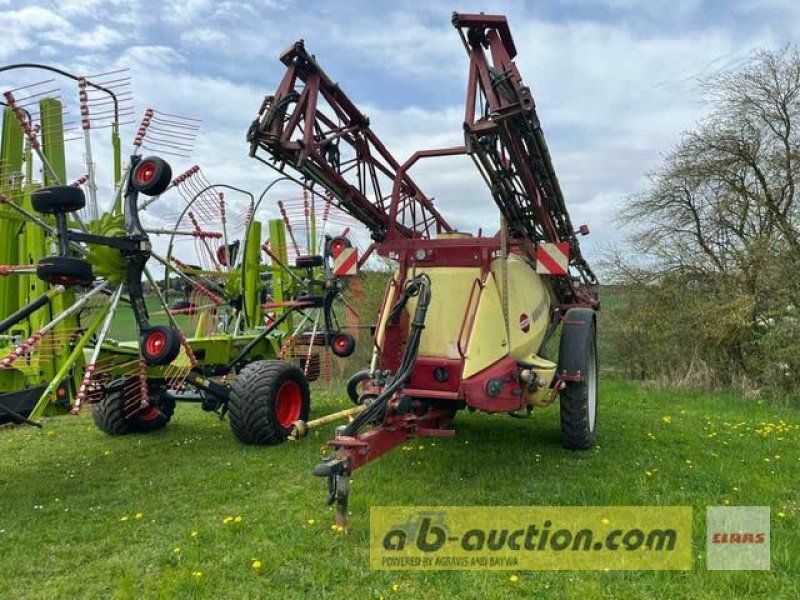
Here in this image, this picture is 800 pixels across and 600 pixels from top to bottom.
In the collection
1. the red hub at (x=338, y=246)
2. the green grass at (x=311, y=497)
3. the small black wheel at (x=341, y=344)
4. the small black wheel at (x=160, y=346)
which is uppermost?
the red hub at (x=338, y=246)

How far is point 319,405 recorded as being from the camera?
29.4 ft

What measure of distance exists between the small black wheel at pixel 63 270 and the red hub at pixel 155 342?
0.81 metres

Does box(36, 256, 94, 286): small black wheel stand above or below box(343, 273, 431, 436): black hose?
above

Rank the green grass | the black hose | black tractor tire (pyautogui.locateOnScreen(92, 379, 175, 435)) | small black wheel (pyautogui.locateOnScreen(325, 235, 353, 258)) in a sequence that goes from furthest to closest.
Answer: small black wheel (pyautogui.locateOnScreen(325, 235, 353, 258))
black tractor tire (pyautogui.locateOnScreen(92, 379, 175, 435))
the black hose
the green grass

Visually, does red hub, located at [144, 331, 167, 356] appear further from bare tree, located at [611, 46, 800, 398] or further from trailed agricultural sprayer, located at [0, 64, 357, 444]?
bare tree, located at [611, 46, 800, 398]

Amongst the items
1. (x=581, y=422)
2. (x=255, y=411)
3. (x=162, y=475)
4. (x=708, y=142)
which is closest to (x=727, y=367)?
(x=708, y=142)

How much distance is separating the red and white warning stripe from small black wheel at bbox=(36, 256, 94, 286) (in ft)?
11.0

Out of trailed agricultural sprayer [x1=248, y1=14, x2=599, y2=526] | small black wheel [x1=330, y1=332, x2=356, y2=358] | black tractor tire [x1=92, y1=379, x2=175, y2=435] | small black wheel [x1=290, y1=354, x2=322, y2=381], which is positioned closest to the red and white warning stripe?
trailed agricultural sprayer [x1=248, y1=14, x2=599, y2=526]

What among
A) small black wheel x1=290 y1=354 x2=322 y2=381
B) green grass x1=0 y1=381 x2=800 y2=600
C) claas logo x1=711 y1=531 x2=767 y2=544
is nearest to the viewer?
green grass x1=0 y1=381 x2=800 y2=600

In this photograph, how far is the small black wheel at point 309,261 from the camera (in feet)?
25.1

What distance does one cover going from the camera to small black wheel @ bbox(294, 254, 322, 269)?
301 inches

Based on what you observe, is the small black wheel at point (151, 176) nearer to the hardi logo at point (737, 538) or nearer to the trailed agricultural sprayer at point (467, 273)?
the trailed agricultural sprayer at point (467, 273)

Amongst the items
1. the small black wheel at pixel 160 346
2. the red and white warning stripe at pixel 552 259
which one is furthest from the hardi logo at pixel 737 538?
the small black wheel at pixel 160 346

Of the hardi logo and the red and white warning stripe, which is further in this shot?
the red and white warning stripe
